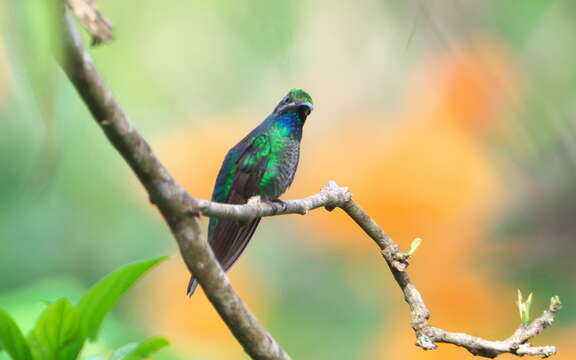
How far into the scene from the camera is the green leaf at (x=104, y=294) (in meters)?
0.76

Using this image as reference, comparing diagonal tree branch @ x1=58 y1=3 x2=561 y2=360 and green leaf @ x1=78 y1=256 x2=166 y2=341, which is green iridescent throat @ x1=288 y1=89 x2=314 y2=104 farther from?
green leaf @ x1=78 y1=256 x2=166 y2=341

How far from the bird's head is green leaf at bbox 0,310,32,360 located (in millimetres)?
850

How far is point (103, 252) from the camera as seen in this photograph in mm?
4016

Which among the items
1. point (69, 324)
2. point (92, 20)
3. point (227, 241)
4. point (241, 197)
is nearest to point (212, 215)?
point (69, 324)

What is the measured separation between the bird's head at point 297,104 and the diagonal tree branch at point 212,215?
42 cm

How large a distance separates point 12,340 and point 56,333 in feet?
0.16

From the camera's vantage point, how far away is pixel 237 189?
4.52 ft

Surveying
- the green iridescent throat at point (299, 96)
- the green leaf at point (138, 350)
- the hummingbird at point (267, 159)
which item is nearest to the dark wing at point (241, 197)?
the hummingbird at point (267, 159)

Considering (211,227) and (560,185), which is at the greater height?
(560,185)

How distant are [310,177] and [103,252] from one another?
1417 millimetres

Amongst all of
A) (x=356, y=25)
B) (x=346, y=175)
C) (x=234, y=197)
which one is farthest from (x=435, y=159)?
(x=356, y=25)

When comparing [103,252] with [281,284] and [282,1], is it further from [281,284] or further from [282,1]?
[282,1]

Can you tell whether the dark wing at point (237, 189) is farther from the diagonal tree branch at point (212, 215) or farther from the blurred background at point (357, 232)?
the blurred background at point (357, 232)

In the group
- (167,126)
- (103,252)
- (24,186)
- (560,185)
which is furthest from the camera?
(167,126)
